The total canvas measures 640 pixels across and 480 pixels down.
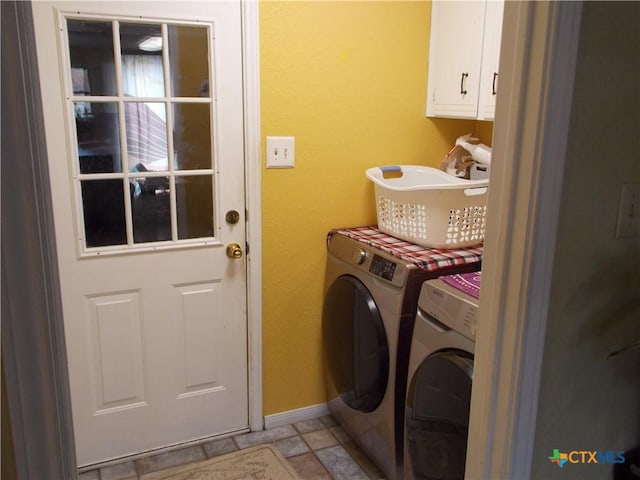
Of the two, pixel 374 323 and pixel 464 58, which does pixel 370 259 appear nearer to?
pixel 374 323

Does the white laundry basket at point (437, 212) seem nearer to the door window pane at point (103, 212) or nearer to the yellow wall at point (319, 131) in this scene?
the yellow wall at point (319, 131)

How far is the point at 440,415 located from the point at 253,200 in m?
1.13

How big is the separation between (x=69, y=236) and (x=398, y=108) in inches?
58.5

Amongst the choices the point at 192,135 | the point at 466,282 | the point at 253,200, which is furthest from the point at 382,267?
the point at 192,135

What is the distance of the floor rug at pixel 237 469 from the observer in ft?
7.16

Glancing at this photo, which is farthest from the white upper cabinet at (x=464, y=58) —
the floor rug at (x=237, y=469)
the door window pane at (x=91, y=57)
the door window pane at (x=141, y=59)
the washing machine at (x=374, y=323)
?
the floor rug at (x=237, y=469)

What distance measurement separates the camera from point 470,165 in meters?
2.50

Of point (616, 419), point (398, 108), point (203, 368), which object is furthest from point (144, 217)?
point (616, 419)

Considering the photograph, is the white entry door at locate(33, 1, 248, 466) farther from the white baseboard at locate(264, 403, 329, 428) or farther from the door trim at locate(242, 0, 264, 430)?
the white baseboard at locate(264, 403, 329, 428)

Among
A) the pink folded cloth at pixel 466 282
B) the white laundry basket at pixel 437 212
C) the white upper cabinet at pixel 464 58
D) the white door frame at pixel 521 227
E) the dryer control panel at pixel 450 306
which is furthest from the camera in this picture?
→ the white upper cabinet at pixel 464 58

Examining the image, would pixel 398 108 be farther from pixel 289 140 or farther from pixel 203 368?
pixel 203 368

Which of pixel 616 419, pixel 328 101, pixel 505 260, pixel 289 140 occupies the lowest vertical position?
pixel 616 419

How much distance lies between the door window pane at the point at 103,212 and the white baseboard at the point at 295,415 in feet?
3.56

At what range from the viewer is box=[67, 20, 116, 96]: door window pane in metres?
1.91
